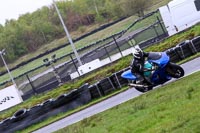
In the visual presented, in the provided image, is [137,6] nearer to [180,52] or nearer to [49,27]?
[49,27]

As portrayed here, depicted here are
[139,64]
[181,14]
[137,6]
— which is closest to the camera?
[139,64]

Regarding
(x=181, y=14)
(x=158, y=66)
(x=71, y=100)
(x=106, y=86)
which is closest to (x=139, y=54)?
(x=158, y=66)

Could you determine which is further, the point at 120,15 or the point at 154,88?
the point at 120,15

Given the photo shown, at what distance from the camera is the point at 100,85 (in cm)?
2112

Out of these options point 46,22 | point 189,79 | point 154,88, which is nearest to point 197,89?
point 189,79

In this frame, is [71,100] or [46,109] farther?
[46,109]

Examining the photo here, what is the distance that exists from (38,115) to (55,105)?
996 millimetres

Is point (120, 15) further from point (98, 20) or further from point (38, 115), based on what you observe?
point (38, 115)

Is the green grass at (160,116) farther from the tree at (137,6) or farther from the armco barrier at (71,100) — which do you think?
the tree at (137,6)

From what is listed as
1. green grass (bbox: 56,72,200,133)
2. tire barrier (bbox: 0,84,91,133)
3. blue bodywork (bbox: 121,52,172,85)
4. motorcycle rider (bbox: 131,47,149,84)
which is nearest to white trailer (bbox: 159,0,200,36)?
tire barrier (bbox: 0,84,91,133)

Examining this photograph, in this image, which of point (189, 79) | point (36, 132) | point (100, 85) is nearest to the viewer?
point (189, 79)

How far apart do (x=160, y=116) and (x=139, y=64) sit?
498 centimetres

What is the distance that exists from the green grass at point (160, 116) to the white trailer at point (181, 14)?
18.0 meters

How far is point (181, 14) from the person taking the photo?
3134 cm
